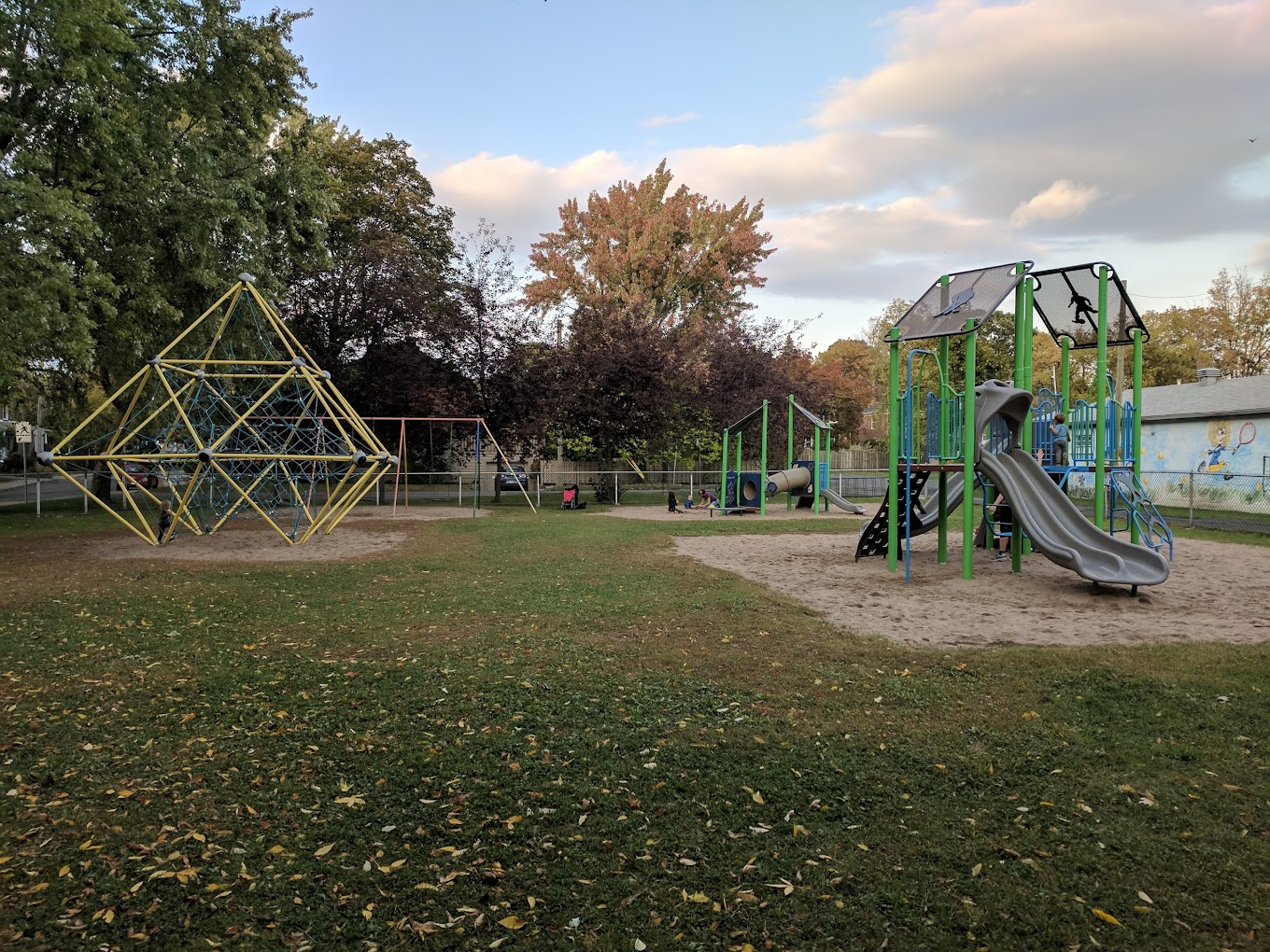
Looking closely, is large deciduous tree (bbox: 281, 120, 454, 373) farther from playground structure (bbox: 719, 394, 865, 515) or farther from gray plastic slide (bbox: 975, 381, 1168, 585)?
gray plastic slide (bbox: 975, 381, 1168, 585)

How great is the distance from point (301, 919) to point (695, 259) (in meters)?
36.8

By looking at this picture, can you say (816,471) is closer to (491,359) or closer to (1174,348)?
(491,359)

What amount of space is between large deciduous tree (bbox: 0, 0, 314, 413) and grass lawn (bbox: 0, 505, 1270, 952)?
25.6ft

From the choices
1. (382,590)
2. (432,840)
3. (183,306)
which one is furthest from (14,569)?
(432,840)

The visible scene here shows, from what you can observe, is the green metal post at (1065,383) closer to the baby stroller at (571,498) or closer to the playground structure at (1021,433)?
the playground structure at (1021,433)

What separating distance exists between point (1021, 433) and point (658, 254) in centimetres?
2793

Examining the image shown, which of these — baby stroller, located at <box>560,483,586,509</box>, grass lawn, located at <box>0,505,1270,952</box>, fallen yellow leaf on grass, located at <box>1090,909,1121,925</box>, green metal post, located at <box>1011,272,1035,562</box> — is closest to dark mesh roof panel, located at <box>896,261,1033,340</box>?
green metal post, located at <box>1011,272,1035,562</box>

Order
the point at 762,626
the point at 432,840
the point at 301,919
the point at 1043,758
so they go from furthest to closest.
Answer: the point at 762,626
the point at 1043,758
the point at 432,840
the point at 301,919

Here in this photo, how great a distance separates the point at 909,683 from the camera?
19.1ft

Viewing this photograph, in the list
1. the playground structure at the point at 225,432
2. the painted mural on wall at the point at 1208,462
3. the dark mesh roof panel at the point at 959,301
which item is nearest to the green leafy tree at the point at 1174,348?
the painted mural on wall at the point at 1208,462

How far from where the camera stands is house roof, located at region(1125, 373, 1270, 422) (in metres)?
22.5

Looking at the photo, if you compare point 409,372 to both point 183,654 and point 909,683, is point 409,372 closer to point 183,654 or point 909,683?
point 183,654

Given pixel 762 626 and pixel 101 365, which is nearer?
pixel 762 626

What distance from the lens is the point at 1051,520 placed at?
10180 mm
